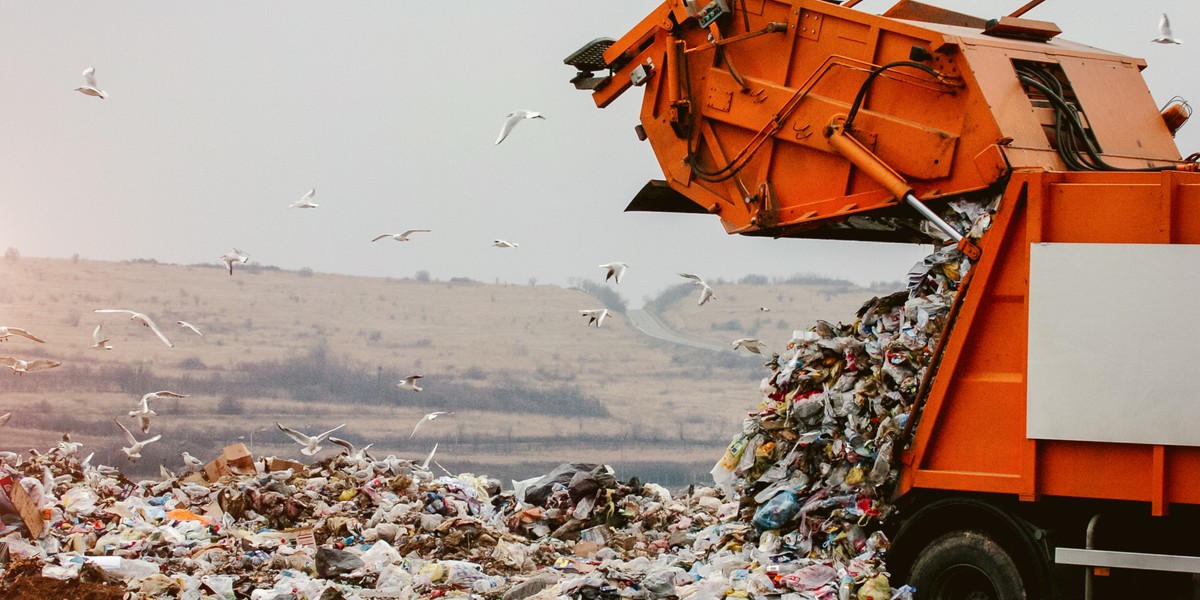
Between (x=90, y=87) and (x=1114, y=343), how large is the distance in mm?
7867

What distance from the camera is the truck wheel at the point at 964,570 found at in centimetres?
507

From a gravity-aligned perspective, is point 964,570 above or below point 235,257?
below

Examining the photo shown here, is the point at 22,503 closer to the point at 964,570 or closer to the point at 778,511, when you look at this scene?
the point at 778,511

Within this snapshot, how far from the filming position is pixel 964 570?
17.3 ft

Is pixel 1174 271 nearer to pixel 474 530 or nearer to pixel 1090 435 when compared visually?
pixel 1090 435

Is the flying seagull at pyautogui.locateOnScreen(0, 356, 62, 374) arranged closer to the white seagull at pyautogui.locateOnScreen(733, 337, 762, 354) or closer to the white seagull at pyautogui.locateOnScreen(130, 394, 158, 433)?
the white seagull at pyautogui.locateOnScreen(130, 394, 158, 433)

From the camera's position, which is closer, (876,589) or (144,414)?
(876,589)

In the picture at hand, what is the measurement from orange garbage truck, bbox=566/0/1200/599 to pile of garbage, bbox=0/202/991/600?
0.28 meters

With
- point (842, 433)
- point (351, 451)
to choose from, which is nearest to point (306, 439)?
point (351, 451)

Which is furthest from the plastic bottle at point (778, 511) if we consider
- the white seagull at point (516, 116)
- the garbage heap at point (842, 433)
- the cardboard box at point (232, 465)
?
the cardboard box at point (232, 465)

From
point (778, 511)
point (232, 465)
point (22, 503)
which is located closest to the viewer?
point (778, 511)

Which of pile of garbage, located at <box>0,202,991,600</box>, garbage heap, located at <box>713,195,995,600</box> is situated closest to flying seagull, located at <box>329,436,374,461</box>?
pile of garbage, located at <box>0,202,991,600</box>

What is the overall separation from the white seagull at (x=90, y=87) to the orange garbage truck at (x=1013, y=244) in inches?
201

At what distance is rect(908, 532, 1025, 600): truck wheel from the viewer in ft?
16.6
